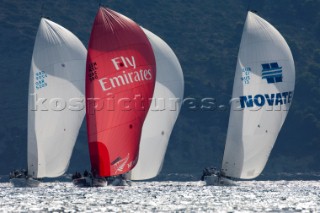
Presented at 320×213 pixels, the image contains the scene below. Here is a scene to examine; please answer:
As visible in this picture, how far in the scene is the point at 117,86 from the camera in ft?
219

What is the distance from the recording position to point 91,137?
6831 centimetres

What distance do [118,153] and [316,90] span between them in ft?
381

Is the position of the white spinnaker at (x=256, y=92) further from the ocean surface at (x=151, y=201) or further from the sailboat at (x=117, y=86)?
the sailboat at (x=117, y=86)

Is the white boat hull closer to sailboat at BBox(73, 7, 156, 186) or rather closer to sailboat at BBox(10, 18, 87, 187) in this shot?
sailboat at BBox(10, 18, 87, 187)

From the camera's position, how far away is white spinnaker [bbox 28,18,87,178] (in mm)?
75812

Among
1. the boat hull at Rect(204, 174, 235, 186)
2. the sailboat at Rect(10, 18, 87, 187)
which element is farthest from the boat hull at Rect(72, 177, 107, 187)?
the boat hull at Rect(204, 174, 235, 186)

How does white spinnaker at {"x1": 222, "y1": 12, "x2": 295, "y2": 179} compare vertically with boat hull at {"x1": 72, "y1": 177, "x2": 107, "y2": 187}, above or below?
above

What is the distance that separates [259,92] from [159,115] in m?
6.90

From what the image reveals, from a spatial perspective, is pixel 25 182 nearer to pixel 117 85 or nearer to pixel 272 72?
pixel 117 85

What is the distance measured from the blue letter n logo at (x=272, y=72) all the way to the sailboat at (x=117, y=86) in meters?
8.71

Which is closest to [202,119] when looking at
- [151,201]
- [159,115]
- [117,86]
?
[159,115]

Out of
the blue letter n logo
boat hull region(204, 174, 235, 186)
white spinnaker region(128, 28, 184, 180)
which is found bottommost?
boat hull region(204, 174, 235, 186)

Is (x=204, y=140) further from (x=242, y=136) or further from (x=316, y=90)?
(x=242, y=136)

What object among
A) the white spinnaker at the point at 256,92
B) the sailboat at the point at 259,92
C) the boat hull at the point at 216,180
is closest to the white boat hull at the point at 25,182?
the boat hull at the point at 216,180
